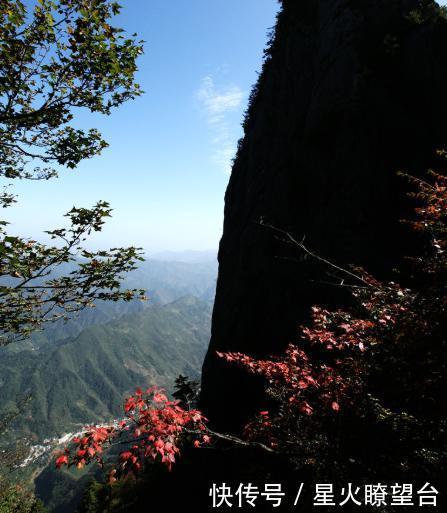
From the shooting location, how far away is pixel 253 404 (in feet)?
71.0

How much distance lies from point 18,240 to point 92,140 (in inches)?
181

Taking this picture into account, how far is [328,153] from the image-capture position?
66.4 ft

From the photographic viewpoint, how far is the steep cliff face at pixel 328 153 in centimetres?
1634

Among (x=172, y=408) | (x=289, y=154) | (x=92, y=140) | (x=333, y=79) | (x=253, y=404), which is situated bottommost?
(x=253, y=404)

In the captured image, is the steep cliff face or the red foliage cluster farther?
the steep cliff face

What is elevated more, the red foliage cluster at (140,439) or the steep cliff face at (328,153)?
the steep cliff face at (328,153)

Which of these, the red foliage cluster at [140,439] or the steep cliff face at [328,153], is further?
the steep cliff face at [328,153]

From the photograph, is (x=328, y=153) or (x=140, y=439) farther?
(x=328, y=153)

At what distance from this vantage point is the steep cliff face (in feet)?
53.6

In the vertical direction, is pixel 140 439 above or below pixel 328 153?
below

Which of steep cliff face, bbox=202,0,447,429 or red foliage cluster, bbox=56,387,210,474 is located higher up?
steep cliff face, bbox=202,0,447,429

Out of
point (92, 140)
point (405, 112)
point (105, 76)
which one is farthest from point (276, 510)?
point (405, 112)

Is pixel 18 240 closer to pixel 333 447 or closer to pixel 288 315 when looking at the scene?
pixel 333 447

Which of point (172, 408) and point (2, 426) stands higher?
point (172, 408)
